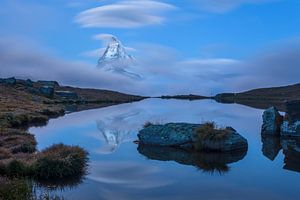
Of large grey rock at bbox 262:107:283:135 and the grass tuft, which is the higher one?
large grey rock at bbox 262:107:283:135

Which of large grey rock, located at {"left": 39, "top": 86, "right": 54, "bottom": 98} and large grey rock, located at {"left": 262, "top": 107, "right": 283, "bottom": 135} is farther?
large grey rock, located at {"left": 39, "top": 86, "right": 54, "bottom": 98}

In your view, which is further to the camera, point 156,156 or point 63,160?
point 156,156

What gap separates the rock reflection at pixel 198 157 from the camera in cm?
A: 2177

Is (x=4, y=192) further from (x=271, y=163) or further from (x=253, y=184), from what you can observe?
(x=271, y=163)

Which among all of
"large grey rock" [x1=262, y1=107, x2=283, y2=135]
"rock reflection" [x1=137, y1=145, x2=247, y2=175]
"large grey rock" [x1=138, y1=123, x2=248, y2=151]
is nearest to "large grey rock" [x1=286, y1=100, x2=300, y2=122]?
"large grey rock" [x1=262, y1=107, x2=283, y2=135]

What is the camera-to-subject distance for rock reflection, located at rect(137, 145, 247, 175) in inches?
857

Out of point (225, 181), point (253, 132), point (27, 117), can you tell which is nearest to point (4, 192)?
point (225, 181)

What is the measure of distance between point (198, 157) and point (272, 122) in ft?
45.5

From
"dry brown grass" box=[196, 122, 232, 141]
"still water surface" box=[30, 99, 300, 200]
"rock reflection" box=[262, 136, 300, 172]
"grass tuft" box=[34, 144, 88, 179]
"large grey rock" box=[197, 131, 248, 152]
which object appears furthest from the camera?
"dry brown grass" box=[196, 122, 232, 141]

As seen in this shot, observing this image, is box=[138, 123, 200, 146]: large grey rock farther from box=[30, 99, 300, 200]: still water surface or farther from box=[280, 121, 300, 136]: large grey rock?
box=[280, 121, 300, 136]: large grey rock

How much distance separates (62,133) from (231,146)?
1584cm

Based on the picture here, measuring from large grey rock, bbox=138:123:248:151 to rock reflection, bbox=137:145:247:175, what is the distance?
2.13 ft

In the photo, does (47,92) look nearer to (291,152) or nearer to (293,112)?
(293,112)

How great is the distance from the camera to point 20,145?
2427 cm
